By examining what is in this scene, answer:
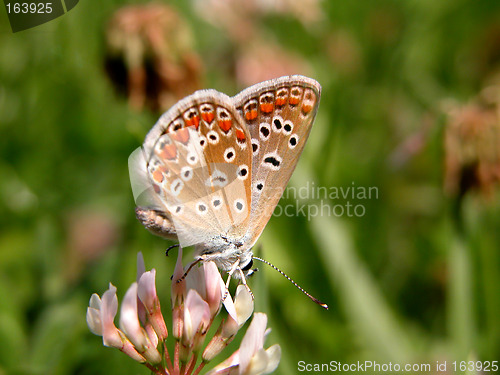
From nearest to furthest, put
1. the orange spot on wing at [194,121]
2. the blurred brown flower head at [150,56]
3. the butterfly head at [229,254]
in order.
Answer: the butterfly head at [229,254] < the orange spot on wing at [194,121] < the blurred brown flower head at [150,56]

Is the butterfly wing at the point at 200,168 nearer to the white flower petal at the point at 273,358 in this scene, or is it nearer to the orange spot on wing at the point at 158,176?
the orange spot on wing at the point at 158,176

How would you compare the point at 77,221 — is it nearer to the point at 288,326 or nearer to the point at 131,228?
the point at 131,228

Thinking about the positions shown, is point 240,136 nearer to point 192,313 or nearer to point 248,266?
point 248,266

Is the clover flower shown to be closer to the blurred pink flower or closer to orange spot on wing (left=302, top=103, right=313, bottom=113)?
the blurred pink flower


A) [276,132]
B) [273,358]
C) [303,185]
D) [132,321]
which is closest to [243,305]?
[273,358]

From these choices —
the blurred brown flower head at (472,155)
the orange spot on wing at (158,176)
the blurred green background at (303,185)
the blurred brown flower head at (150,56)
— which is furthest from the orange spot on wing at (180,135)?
the blurred brown flower head at (472,155)

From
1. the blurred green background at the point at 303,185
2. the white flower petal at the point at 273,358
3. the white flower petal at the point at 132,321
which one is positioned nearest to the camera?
the white flower petal at the point at 132,321

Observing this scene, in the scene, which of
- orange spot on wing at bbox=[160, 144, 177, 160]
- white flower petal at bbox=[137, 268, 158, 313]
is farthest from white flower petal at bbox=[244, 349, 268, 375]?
orange spot on wing at bbox=[160, 144, 177, 160]

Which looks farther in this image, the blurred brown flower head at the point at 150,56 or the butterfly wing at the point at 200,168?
the blurred brown flower head at the point at 150,56
